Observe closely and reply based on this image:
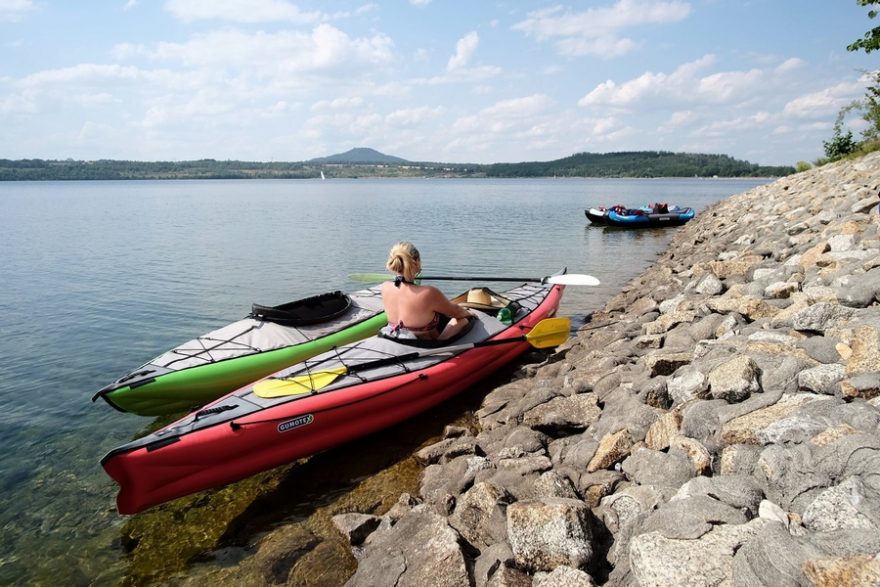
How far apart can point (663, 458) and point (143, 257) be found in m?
21.9

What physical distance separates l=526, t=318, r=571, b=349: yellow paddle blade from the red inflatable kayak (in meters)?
0.06

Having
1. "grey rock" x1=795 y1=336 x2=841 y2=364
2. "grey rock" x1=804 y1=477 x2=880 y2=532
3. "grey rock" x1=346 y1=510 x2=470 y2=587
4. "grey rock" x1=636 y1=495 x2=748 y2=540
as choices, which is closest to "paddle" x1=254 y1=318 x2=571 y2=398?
"grey rock" x1=346 y1=510 x2=470 y2=587

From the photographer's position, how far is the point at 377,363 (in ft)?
21.4

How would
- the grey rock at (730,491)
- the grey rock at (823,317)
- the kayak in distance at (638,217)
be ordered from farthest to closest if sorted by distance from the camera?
the kayak in distance at (638,217), the grey rock at (823,317), the grey rock at (730,491)

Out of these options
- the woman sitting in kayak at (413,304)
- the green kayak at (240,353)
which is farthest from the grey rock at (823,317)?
the green kayak at (240,353)

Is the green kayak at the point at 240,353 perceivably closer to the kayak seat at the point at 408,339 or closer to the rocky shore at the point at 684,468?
the kayak seat at the point at 408,339

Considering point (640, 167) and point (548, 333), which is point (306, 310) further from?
point (640, 167)

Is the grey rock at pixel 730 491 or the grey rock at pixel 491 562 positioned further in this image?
the grey rock at pixel 491 562

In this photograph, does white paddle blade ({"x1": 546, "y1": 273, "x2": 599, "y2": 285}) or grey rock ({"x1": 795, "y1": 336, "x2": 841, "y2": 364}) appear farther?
white paddle blade ({"x1": 546, "y1": 273, "x2": 599, "y2": 285})

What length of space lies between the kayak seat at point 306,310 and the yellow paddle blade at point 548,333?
11.0 ft

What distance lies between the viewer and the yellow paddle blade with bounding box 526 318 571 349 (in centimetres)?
789

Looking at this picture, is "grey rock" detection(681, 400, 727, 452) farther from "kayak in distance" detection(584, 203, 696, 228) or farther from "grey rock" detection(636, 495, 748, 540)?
"kayak in distance" detection(584, 203, 696, 228)

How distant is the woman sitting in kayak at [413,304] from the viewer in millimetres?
6223

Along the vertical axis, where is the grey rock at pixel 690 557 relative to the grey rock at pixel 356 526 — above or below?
above
